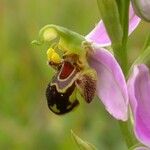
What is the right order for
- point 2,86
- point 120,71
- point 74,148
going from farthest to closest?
point 2,86 → point 74,148 → point 120,71

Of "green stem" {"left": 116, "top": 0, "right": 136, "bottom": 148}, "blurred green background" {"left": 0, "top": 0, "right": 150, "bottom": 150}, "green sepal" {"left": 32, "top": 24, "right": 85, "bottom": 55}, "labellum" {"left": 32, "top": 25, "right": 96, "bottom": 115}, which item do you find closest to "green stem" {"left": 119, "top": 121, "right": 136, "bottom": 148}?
"green stem" {"left": 116, "top": 0, "right": 136, "bottom": 148}

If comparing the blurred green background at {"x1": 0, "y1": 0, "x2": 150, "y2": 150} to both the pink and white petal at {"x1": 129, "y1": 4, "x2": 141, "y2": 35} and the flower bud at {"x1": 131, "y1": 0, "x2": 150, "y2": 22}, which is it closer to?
the pink and white petal at {"x1": 129, "y1": 4, "x2": 141, "y2": 35}

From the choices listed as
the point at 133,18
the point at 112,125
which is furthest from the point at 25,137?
the point at 133,18

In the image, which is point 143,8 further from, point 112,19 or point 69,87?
point 69,87

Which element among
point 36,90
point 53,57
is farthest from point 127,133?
point 36,90

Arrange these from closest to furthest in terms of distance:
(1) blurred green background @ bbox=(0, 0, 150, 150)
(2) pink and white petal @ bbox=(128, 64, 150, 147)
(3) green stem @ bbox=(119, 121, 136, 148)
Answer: (2) pink and white petal @ bbox=(128, 64, 150, 147) < (3) green stem @ bbox=(119, 121, 136, 148) < (1) blurred green background @ bbox=(0, 0, 150, 150)

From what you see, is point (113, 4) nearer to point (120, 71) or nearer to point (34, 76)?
point (120, 71)

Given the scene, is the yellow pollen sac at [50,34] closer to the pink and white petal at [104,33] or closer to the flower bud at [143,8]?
the pink and white petal at [104,33]

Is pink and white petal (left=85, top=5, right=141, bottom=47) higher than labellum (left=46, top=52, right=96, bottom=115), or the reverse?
pink and white petal (left=85, top=5, right=141, bottom=47)
